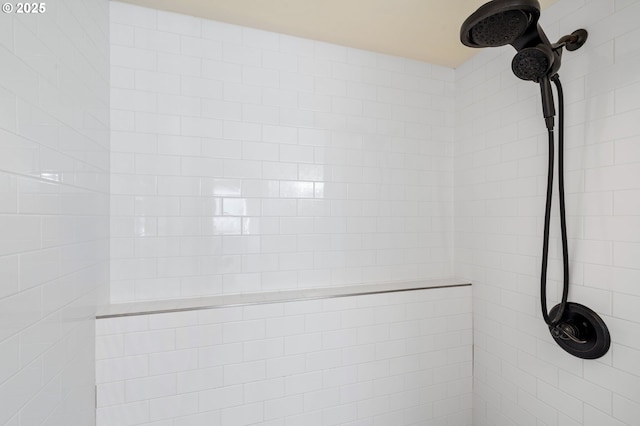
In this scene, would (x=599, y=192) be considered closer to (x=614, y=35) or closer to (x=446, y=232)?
(x=614, y=35)

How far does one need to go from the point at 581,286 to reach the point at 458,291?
59 cm

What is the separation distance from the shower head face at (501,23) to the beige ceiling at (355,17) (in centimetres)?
40

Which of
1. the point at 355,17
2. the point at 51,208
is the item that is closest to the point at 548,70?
the point at 355,17

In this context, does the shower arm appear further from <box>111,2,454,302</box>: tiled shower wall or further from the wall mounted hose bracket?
<box>111,2,454,302</box>: tiled shower wall

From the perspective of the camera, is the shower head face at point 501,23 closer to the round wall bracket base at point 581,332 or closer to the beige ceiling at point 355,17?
the beige ceiling at point 355,17

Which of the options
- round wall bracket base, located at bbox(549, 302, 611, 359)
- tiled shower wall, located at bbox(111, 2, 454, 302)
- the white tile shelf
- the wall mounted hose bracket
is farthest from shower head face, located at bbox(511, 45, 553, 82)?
the white tile shelf

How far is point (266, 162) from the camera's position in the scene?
145 cm

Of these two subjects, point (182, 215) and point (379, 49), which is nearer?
point (182, 215)

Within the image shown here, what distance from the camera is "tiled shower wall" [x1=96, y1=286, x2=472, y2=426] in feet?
3.82

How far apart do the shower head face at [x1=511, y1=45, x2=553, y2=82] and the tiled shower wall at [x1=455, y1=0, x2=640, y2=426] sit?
22cm

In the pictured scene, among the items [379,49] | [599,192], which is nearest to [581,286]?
[599,192]

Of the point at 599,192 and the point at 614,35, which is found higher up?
the point at 614,35

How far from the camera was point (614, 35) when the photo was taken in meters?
1.03

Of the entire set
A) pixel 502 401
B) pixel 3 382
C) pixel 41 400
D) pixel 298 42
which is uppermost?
pixel 298 42
